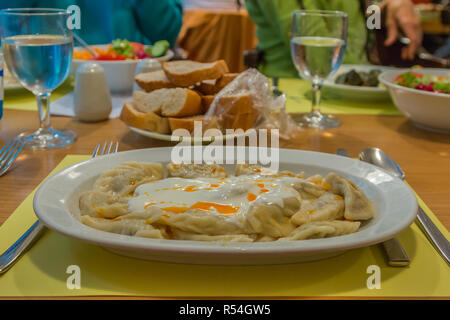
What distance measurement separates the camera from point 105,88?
174 centimetres

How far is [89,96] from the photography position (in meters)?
1.70

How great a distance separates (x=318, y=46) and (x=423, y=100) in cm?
42

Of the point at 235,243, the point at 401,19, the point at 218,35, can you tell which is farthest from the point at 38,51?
the point at 218,35

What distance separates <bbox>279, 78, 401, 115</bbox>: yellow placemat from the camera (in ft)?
6.30

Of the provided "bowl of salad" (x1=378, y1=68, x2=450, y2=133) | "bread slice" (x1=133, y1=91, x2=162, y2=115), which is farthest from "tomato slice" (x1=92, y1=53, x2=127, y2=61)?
"bowl of salad" (x1=378, y1=68, x2=450, y2=133)

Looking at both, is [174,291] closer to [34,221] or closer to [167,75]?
[34,221]

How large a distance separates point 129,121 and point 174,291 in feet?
2.78

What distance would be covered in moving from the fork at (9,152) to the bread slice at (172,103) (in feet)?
1.25

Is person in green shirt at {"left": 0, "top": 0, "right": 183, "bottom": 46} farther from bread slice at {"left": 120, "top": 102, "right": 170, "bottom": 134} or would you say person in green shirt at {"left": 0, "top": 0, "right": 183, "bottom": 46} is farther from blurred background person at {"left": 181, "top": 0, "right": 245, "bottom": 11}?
blurred background person at {"left": 181, "top": 0, "right": 245, "bottom": 11}

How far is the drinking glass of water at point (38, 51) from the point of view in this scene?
1.42 meters

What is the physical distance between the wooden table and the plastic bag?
0.08 meters

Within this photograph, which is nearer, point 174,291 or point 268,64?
point 174,291

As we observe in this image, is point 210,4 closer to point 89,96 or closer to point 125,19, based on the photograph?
point 125,19
